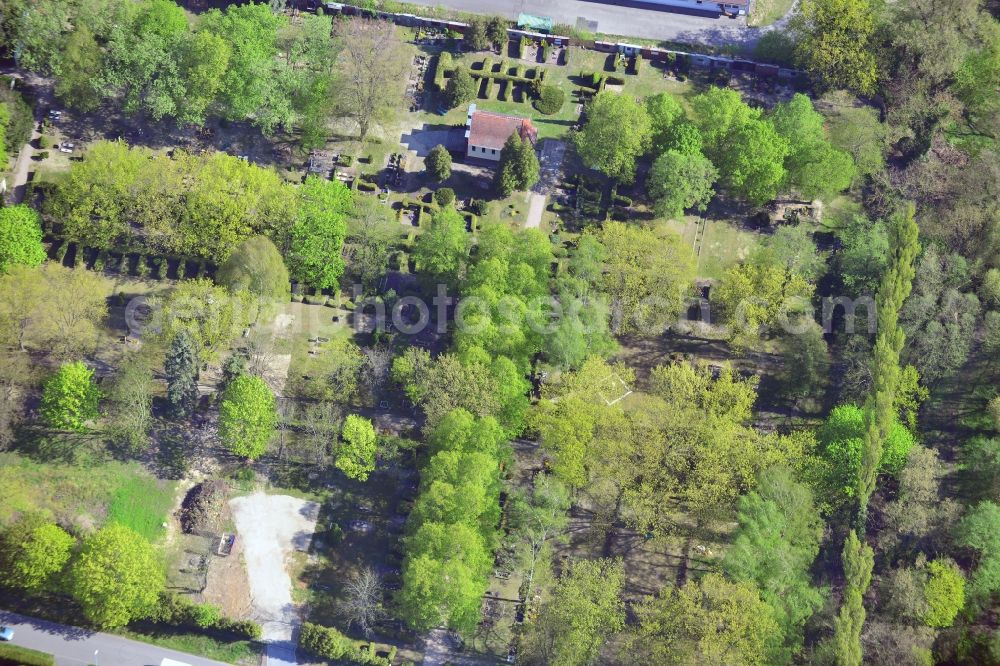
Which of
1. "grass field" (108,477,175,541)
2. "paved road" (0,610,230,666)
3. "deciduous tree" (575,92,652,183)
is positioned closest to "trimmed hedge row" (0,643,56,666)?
"paved road" (0,610,230,666)

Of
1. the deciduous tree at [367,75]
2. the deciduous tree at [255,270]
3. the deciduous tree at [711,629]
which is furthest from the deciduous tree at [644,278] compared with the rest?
the deciduous tree at [255,270]

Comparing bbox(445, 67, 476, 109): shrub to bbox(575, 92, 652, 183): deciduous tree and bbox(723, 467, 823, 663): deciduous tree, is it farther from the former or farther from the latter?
bbox(723, 467, 823, 663): deciduous tree

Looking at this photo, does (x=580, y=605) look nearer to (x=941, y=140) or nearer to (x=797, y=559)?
(x=797, y=559)

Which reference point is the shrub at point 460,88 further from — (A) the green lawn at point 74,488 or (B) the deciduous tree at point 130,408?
(A) the green lawn at point 74,488

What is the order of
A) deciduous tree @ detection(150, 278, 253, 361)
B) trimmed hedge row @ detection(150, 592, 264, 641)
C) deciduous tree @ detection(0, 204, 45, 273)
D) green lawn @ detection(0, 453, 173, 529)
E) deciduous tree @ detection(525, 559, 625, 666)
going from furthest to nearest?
deciduous tree @ detection(0, 204, 45, 273) → deciduous tree @ detection(150, 278, 253, 361) → green lawn @ detection(0, 453, 173, 529) → trimmed hedge row @ detection(150, 592, 264, 641) → deciduous tree @ detection(525, 559, 625, 666)

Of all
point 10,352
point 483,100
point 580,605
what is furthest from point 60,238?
point 580,605
